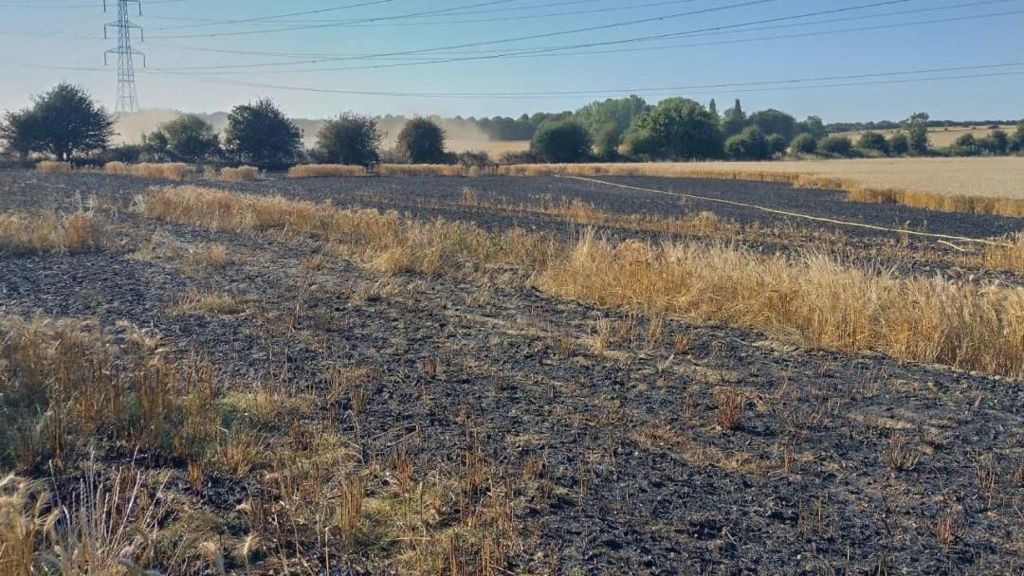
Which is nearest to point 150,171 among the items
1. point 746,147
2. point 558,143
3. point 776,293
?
point 776,293

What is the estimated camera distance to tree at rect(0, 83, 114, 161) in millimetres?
52000

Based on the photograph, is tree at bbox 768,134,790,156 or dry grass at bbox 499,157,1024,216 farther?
tree at bbox 768,134,790,156

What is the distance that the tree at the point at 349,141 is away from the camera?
189 feet

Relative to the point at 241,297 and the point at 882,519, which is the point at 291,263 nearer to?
the point at 241,297

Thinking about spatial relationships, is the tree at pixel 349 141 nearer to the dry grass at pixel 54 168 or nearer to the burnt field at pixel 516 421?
the dry grass at pixel 54 168

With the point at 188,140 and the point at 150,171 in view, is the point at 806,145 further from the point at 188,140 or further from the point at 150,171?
the point at 150,171

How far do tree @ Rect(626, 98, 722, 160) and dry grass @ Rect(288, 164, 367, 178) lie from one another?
135 feet

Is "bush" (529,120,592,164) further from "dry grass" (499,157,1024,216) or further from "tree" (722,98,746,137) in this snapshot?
"tree" (722,98,746,137)

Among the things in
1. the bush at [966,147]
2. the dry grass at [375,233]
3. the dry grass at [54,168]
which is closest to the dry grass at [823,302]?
the dry grass at [375,233]

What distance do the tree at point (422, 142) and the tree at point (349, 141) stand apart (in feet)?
13.5

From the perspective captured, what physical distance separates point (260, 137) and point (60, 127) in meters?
13.0

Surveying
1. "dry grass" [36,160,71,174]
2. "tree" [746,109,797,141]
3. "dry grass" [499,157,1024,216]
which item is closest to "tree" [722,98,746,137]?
"tree" [746,109,797,141]

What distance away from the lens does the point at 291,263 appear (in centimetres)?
1194

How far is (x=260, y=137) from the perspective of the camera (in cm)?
5534
